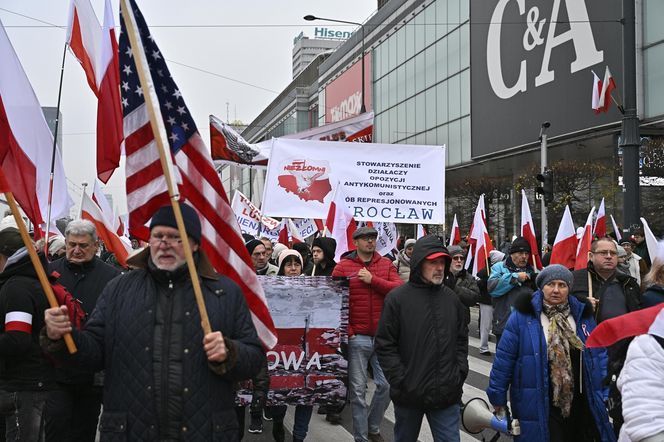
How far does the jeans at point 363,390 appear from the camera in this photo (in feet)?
21.2

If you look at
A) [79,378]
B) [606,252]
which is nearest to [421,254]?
[606,252]

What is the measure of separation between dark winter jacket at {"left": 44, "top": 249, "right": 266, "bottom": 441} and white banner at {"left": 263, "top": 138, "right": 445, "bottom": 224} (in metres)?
6.38

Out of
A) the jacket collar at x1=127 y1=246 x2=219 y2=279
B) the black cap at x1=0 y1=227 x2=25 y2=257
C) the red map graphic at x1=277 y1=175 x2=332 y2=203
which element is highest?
the red map graphic at x1=277 y1=175 x2=332 y2=203

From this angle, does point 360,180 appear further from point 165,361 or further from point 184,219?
point 165,361

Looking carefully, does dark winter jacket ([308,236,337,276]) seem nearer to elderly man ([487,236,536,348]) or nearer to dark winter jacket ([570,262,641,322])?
elderly man ([487,236,536,348])

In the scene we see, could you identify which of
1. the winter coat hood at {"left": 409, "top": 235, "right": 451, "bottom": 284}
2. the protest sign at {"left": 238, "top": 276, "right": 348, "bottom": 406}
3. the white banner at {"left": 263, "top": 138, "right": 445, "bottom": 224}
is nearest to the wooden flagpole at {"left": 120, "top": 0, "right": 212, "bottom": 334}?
the winter coat hood at {"left": 409, "top": 235, "right": 451, "bottom": 284}

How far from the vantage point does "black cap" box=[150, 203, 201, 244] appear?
135 inches

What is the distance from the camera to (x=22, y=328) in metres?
3.96

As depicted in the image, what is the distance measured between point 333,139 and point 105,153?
6794 millimetres

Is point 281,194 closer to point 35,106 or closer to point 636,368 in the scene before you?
point 35,106

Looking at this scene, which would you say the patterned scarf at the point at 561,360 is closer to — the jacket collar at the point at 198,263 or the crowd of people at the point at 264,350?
the crowd of people at the point at 264,350

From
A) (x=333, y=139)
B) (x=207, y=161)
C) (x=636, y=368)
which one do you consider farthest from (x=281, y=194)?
(x=636, y=368)

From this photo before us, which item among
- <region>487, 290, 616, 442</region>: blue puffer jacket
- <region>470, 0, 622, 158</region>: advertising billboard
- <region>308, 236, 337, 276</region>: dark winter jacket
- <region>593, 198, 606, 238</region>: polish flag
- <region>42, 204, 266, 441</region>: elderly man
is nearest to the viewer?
<region>42, 204, 266, 441</region>: elderly man

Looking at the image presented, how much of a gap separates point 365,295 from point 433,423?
191 cm
